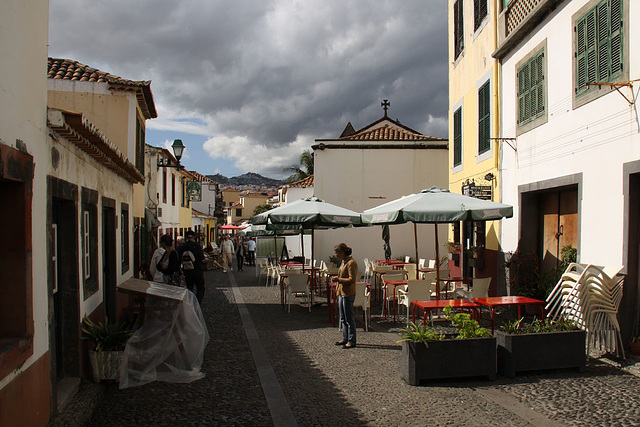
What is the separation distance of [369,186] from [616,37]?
50.4 ft

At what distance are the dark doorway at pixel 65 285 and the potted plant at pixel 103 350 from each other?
0.30 metres

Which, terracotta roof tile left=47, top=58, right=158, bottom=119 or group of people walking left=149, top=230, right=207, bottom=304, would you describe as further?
terracotta roof tile left=47, top=58, right=158, bottom=119

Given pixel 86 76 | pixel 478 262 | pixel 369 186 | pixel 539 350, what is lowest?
pixel 539 350

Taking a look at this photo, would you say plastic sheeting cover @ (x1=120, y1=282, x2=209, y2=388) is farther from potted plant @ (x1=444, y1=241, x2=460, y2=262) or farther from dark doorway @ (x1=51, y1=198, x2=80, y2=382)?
potted plant @ (x1=444, y1=241, x2=460, y2=262)

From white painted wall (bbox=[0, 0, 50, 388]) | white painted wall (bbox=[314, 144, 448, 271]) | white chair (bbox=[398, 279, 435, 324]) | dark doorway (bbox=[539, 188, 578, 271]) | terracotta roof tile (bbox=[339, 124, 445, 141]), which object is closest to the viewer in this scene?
white painted wall (bbox=[0, 0, 50, 388])

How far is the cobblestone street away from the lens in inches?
209

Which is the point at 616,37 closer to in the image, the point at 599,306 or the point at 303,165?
the point at 599,306

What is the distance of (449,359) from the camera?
20.9 ft

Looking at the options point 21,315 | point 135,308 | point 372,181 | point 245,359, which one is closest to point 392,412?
point 245,359

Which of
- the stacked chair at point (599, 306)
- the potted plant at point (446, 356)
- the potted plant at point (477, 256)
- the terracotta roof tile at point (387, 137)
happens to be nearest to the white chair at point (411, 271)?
the potted plant at point (477, 256)

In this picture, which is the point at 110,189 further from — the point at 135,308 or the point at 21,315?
the point at 21,315

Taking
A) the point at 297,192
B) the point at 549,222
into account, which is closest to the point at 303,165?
the point at 297,192

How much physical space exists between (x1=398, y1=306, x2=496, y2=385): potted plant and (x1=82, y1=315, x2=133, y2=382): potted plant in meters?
3.40

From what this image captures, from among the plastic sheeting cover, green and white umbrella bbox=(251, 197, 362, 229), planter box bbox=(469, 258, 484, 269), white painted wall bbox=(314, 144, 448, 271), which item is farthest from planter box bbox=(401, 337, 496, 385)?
white painted wall bbox=(314, 144, 448, 271)
